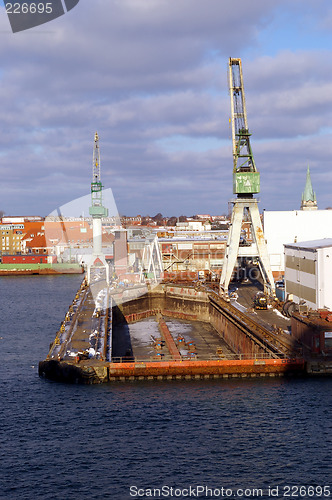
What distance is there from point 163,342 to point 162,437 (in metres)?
21.6

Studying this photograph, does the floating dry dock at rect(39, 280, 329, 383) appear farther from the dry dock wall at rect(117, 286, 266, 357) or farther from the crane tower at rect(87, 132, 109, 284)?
the crane tower at rect(87, 132, 109, 284)

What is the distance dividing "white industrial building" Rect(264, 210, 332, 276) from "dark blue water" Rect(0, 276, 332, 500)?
37882 millimetres

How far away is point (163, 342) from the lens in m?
47.1

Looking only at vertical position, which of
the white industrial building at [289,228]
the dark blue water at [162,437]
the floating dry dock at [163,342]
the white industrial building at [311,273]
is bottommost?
the dark blue water at [162,437]

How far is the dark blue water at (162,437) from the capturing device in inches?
842

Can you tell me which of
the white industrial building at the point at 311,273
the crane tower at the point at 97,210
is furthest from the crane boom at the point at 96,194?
the white industrial building at the point at 311,273

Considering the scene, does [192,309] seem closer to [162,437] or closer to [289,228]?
[289,228]

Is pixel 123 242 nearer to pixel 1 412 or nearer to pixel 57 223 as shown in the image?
pixel 57 223

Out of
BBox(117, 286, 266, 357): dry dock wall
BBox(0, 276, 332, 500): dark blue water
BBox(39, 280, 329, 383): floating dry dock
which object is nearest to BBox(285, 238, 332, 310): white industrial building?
BBox(39, 280, 329, 383): floating dry dock

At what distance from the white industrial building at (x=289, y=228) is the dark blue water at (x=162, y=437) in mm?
37882

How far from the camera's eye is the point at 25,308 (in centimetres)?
6788

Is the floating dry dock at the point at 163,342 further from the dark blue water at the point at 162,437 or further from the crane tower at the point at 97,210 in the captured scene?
the crane tower at the point at 97,210

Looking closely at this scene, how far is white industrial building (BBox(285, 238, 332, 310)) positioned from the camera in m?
39.8

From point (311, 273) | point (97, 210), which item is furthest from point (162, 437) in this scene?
point (97, 210)
